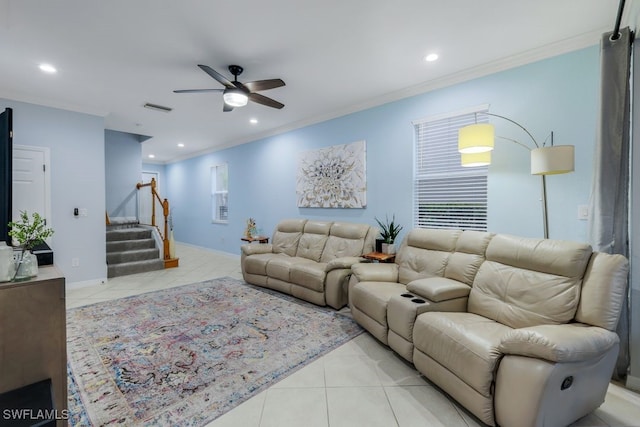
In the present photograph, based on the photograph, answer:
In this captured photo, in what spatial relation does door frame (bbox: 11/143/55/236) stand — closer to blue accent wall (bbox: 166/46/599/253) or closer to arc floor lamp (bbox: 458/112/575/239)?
blue accent wall (bbox: 166/46/599/253)

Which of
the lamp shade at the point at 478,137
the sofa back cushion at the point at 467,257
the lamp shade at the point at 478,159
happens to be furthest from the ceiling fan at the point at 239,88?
the sofa back cushion at the point at 467,257

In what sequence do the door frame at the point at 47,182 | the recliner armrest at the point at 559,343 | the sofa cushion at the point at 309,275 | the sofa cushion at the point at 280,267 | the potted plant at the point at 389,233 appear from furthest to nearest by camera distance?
1. the door frame at the point at 47,182
2. the sofa cushion at the point at 280,267
3. the potted plant at the point at 389,233
4. the sofa cushion at the point at 309,275
5. the recliner armrest at the point at 559,343

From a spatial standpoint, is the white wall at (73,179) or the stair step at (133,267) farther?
the stair step at (133,267)

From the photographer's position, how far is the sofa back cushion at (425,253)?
2861 millimetres

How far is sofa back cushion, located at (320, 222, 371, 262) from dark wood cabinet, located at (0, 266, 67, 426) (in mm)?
3129

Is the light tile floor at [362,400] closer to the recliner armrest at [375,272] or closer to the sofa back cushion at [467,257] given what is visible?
the recliner armrest at [375,272]

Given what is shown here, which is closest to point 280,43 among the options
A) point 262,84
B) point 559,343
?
point 262,84

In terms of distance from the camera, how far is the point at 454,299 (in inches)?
93.4

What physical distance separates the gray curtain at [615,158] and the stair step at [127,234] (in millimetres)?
7219

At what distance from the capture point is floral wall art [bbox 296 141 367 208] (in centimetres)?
430

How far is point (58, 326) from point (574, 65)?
423cm

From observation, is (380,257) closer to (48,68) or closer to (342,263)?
(342,263)

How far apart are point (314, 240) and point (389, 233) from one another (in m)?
1.26

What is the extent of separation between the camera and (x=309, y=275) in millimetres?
3668
